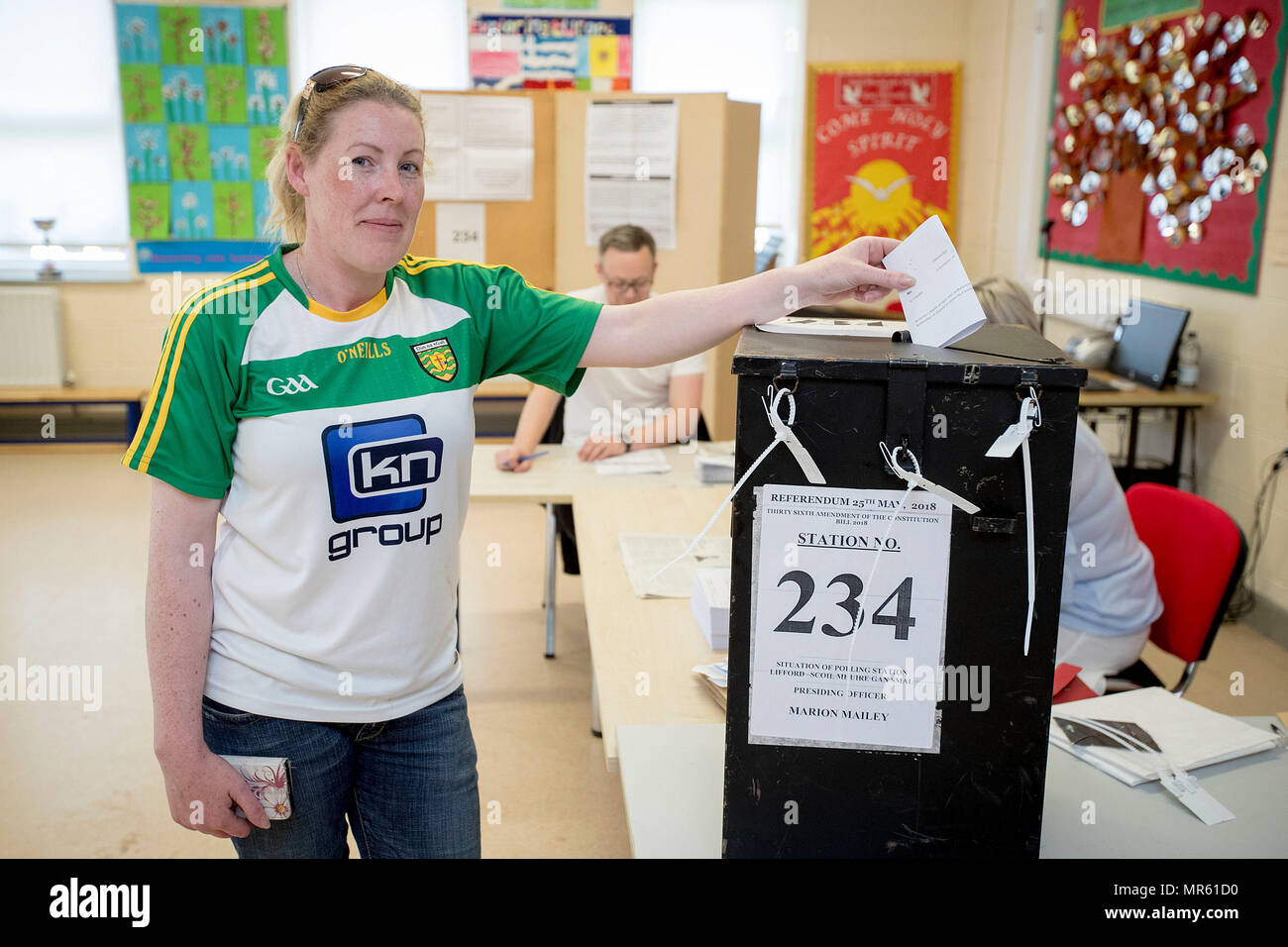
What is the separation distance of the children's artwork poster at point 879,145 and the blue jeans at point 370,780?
546 cm

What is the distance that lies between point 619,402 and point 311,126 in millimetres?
2379

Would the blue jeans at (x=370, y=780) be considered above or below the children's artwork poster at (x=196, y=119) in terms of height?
below

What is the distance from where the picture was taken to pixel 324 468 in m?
1.22

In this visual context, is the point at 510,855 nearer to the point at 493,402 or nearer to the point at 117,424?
the point at 493,402

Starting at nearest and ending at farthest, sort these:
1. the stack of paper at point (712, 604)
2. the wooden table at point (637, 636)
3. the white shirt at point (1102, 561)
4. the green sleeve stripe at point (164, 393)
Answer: the green sleeve stripe at point (164, 393), the wooden table at point (637, 636), the stack of paper at point (712, 604), the white shirt at point (1102, 561)

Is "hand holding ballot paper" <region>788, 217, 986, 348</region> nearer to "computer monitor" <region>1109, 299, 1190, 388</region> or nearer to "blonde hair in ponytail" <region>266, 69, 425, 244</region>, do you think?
"blonde hair in ponytail" <region>266, 69, 425, 244</region>

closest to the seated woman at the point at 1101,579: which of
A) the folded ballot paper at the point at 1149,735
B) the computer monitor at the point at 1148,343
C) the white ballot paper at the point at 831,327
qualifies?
the folded ballot paper at the point at 1149,735

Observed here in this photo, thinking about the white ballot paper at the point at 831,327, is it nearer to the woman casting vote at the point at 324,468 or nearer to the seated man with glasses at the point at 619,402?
the woman casting vote at the point at 324,468

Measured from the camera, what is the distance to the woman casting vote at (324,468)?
1218 mm

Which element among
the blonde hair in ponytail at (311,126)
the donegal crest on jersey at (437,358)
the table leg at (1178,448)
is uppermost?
the blonde hair in ponytail at (311,126)

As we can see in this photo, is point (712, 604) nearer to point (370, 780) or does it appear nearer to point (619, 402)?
point (370, 780)

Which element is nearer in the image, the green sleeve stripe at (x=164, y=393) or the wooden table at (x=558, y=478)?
the green sleeve stripe at (x=164, y=393)

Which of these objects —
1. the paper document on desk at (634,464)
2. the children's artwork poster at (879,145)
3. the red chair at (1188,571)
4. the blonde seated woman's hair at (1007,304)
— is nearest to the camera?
the red chair at (1188,571)

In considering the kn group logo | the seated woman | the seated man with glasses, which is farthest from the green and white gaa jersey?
the seated man with glasses
